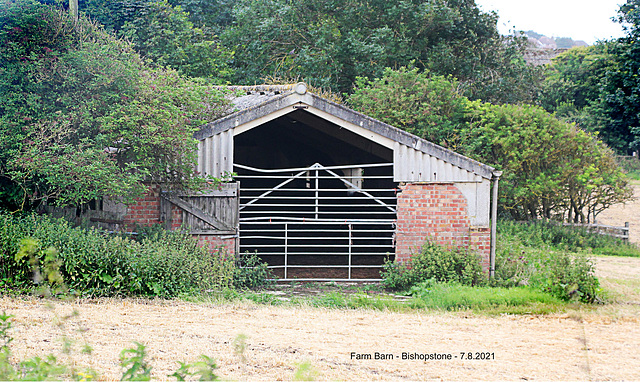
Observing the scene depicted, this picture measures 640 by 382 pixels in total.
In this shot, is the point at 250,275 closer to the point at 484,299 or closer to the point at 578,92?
the point at 484,299

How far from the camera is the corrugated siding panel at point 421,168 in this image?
12234mm

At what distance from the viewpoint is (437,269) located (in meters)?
11.9

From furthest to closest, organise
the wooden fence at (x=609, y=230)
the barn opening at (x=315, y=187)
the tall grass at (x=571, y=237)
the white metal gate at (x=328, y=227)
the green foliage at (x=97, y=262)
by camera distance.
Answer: the wooden fence at (x=609, y=230)
the tall grass at (x=571, y=237)
the barn opening at (x=315, y=187)
the white metal gate at (x=328, y=227)
the green foliage at (x=97, y=262)

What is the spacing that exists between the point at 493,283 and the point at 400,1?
686 inches

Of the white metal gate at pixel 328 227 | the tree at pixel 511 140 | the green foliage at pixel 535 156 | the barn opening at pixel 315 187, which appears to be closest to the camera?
the white metal gate at pixel 328 227

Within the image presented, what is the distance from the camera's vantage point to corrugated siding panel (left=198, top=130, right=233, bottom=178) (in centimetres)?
1187

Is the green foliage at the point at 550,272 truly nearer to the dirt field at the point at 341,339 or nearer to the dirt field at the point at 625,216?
the dirt field at the point at 341,339

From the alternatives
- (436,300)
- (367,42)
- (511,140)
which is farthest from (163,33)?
(436,300)

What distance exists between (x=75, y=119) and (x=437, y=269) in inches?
284

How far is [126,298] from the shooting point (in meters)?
9.63

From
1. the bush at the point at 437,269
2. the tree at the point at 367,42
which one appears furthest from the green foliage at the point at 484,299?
the tree at the point at 367,42

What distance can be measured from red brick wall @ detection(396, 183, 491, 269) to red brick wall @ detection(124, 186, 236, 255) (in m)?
3.80

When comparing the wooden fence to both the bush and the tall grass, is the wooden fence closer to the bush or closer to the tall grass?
the tall grass

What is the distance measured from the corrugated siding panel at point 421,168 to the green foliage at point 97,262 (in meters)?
4.50
